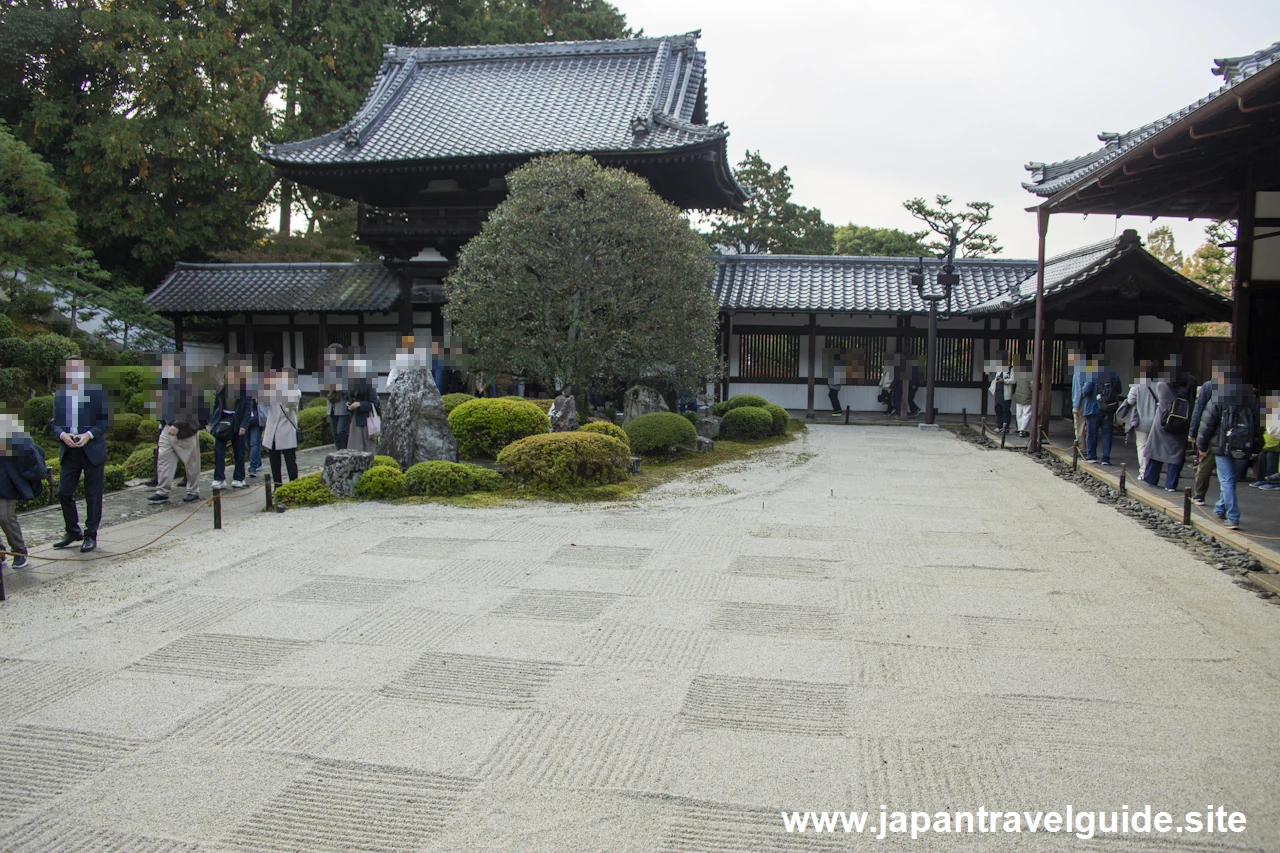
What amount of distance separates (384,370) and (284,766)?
20.5 m

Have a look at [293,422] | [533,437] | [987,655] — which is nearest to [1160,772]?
[987,655]

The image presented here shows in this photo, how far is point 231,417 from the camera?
11031 millimetres

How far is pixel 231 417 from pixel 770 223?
3054 cm

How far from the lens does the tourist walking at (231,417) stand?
11.0 m

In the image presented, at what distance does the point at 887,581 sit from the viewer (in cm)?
716

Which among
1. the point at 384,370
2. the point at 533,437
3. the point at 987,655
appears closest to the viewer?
the point at 987,655

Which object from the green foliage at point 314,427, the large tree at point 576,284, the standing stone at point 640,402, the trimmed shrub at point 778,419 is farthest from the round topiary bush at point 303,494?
the trimmed shrub at point 778,419

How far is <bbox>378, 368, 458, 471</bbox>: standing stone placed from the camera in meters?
11.8

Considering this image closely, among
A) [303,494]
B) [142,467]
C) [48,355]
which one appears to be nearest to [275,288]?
[48,355]

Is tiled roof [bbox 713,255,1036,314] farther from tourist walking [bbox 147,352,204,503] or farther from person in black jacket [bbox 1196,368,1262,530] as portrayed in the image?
tourist walking [bbox 147,352,204,503]

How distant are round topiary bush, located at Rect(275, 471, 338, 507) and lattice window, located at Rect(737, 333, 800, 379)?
1428 cm

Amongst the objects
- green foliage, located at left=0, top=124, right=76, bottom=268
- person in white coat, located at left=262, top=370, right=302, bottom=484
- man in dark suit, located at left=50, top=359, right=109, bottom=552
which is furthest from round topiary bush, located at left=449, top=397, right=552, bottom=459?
green foliage, located at left=0, top=124, right=76, bottom=268

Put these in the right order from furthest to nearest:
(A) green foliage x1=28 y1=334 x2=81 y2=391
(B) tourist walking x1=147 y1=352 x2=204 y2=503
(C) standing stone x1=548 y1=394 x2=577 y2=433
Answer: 1. (A) green foliage x1=28 y1=334 x2=81 y2=391
2. (C) standing stone x1=548 y1=394 x2=577 y2=433
3. (B) tourist walking x1=147 y1=352 x2=204 y2=503

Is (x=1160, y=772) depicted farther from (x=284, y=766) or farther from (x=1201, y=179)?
(x=1201, y=179)
